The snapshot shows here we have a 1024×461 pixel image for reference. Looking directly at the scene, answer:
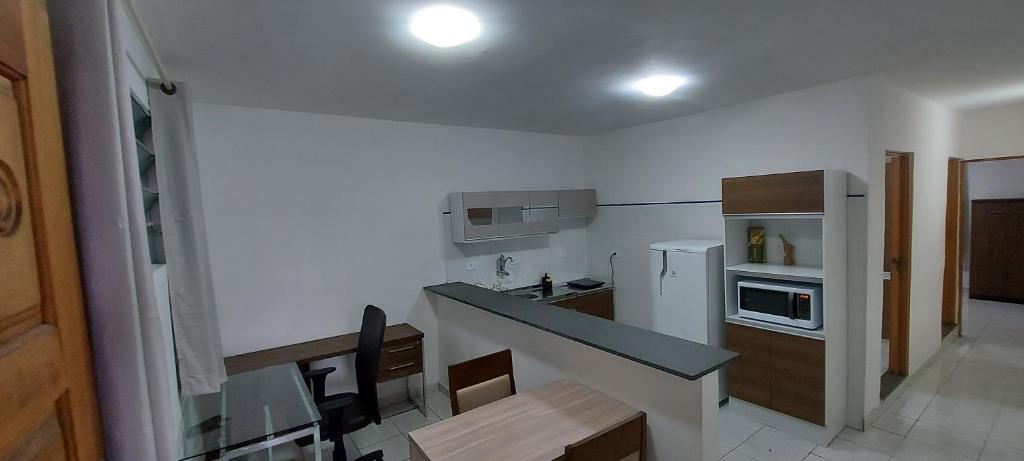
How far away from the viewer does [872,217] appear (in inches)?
118

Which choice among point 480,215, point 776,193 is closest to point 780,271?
point 776,193

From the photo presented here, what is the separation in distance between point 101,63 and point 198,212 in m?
1.62

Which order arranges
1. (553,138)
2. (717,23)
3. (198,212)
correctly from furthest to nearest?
(553,138)
(198,212)
(717,23)

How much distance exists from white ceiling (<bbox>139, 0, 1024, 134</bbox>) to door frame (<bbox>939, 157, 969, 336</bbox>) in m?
1.31

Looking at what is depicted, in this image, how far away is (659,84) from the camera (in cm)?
284

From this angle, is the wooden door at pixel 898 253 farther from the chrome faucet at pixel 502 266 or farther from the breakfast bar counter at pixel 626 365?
the chrome faucet at pixel 502 266

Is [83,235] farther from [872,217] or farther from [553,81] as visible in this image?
[872,217]

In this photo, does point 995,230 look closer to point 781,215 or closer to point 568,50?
point 781,215

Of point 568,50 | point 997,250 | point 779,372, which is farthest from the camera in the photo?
point 997,250

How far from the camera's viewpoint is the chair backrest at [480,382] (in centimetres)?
221

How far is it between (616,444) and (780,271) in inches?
88.6

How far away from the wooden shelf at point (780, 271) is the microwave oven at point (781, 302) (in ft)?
0.20

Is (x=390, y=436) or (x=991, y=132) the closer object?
(x=390, y=436)

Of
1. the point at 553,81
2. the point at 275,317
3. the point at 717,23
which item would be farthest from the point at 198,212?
the point at 717,23
